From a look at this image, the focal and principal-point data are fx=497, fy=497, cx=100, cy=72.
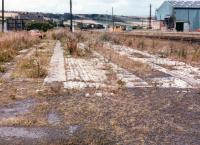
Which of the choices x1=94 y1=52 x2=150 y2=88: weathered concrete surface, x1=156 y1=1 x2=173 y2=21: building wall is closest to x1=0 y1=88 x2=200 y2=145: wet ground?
x1=94 y1=52 x2=150 y2=88: weathered concrete surface

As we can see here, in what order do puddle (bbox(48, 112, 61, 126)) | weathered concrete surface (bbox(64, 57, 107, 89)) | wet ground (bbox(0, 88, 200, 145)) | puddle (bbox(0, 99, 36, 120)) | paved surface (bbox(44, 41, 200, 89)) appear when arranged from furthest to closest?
paved surface (bbox(44, 41, 200, 89)) → weathered concrete surface (bbox(64, 57, 107, 89)) → puddle (bbox(0, 99, 36, 120)) → puddle (bbox(48, 112, 61, 126)) → wet ground (bbox(0, 88, 200, 145))

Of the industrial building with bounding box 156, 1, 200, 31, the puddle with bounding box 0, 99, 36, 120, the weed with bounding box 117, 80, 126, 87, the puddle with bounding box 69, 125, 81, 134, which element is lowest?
the puddle with bounding box 69, 125, 81, 134

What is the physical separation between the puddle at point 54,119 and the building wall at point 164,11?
82.4m

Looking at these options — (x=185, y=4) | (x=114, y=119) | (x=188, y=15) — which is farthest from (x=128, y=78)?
(x=185, y=4)

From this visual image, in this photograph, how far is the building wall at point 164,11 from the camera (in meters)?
91.3

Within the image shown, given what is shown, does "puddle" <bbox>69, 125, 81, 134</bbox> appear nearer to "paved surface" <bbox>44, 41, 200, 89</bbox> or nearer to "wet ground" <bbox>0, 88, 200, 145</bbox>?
"wet ground" <bbox>0, 88, 200, 145</bbox>

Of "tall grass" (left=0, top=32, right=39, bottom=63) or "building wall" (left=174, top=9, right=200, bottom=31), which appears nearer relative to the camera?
"tall grass" (left=0, top=32, right=39, bottom=63)

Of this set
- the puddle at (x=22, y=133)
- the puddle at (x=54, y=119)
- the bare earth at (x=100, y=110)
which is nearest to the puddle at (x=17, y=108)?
the bare earth at (x=100, y=110)

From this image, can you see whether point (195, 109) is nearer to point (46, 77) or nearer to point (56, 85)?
point (56, 85)

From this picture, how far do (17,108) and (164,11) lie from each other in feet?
291

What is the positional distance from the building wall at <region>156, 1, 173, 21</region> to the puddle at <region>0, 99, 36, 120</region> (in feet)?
267

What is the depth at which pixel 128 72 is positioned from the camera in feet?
52.0

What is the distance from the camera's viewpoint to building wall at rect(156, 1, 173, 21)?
9134 cm

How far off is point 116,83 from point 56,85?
1.60 meters
